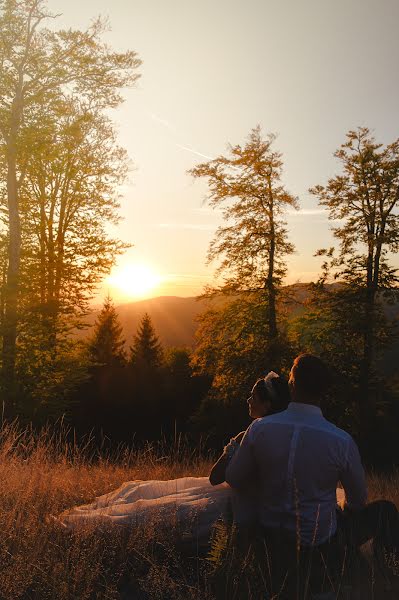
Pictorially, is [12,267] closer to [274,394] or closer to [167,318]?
[274,394]

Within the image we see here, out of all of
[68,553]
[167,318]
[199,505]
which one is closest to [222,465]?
[199,505]

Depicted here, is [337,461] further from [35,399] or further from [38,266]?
[38,266]

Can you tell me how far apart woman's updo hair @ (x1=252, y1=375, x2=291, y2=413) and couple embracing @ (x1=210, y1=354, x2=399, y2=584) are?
0.67 m

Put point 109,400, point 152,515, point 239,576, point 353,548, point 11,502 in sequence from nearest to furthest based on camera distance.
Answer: point 239,576 → point 353,548 → point 152,515 → point 11,502 → point 109,400

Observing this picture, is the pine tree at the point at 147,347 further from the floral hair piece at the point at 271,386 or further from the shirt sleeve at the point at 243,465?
the shirt sleeve at the point at 243,465

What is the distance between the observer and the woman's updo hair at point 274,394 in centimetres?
439

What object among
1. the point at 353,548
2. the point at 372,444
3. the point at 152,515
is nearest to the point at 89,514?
the point at 152,515

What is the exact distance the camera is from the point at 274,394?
173 inches

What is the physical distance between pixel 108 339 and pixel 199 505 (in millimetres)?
32287

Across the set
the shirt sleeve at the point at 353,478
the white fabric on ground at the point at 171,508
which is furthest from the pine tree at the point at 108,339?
the shirt sleeve at the point at 353,478

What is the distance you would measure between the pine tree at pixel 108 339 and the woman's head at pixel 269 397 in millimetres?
29300

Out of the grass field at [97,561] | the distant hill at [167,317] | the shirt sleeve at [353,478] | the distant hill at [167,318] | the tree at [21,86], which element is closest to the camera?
the grass field at [97,561]

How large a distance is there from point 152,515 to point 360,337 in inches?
835

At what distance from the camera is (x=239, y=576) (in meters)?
3.34
